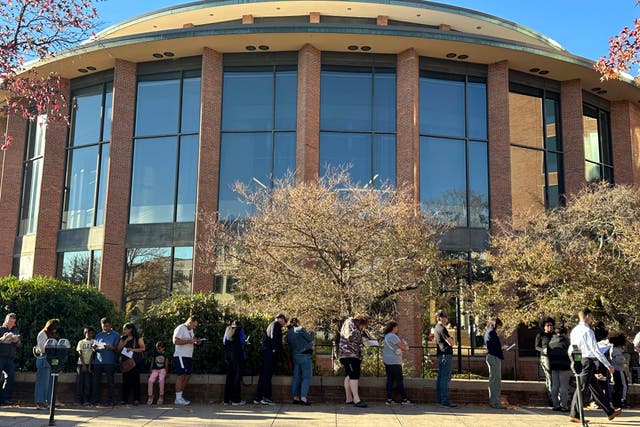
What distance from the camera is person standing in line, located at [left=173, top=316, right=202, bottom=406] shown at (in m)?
11.2

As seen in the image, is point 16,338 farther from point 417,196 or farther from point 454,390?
point 417,196

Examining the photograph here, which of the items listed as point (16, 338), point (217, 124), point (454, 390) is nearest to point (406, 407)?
point (454, 390)

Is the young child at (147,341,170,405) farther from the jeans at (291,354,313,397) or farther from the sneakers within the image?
the jeans at (291,354,313,397)

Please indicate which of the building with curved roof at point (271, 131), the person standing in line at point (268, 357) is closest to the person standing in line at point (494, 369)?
the person standing in line at point (268, 357)

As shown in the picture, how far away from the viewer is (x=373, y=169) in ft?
73.7

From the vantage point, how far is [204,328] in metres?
12.4

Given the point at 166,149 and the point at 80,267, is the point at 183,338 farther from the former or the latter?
the point at 80,267

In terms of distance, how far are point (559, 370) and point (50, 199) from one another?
20.4 m

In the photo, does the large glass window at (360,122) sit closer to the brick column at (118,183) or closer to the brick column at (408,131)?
the brick column at (408,131)

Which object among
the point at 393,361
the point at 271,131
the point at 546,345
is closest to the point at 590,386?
the point at 546,345

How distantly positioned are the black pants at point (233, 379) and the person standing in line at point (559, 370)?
5.63m

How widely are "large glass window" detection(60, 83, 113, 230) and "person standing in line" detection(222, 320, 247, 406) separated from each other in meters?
13.9

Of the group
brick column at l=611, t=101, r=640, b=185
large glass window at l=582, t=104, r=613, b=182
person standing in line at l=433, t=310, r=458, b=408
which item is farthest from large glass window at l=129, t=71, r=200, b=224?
brick column at l=611, t=101, r=640, b=185

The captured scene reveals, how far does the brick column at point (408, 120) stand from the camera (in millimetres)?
22031
